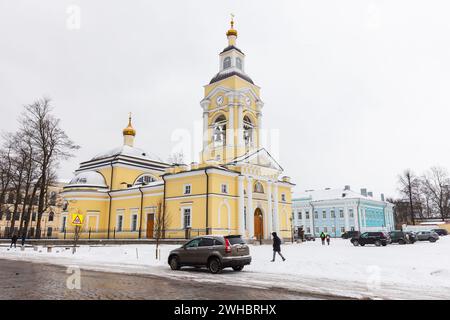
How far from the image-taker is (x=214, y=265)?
46.8ft

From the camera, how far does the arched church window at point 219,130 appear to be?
1620 inches

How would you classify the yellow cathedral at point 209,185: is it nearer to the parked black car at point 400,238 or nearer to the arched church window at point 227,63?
the arched church window at point 227,63

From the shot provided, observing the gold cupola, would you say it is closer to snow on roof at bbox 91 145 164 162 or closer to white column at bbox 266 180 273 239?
snow on roof at bbox 91 145 164 162

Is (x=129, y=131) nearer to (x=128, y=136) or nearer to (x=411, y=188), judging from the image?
(x=128, y=136)

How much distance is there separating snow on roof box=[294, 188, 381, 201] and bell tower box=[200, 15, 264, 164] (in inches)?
1400

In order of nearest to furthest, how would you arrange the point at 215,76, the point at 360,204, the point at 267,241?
the point at 267,241 < the point at 215,76 < the point at 360,204

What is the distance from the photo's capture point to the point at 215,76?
144 feet

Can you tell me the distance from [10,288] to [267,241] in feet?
87.8

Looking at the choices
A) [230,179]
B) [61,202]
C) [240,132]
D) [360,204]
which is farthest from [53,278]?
[360,204]

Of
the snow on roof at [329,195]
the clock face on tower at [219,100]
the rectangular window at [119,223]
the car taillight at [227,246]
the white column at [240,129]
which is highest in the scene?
the clock face on tower at [219,100]

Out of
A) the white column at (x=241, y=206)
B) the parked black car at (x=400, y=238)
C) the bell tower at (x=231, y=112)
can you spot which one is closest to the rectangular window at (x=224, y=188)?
the white column at (x=241, y=206)

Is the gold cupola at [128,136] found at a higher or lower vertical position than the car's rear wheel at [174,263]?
higher

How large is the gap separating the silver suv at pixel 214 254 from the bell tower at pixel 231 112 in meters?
23.4
